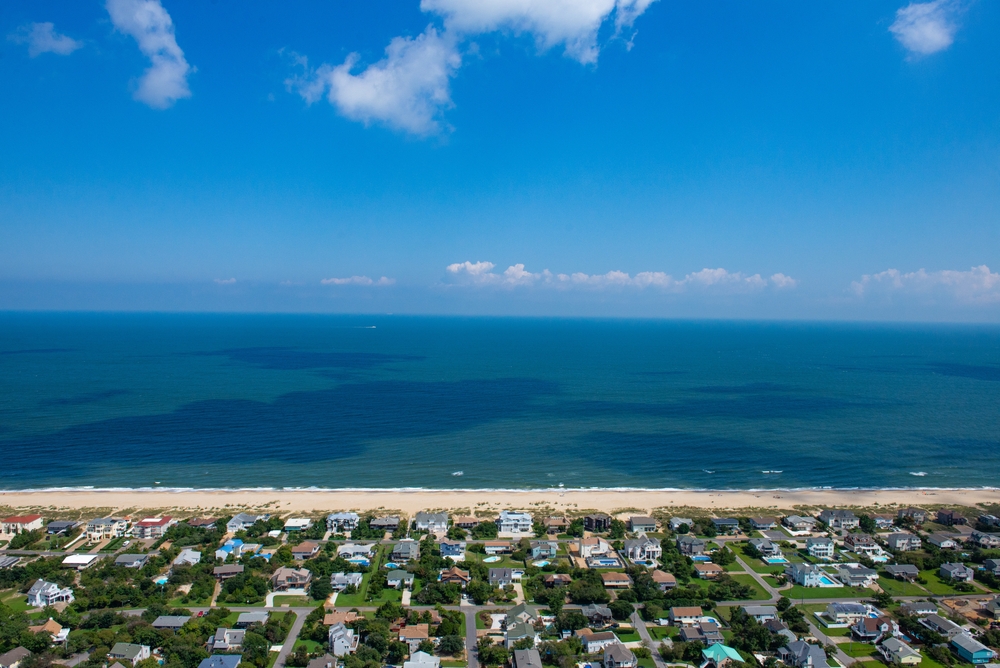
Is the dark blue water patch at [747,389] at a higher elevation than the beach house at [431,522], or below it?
higher

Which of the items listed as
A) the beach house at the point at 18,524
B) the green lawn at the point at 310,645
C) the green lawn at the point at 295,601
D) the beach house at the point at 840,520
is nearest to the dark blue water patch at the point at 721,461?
the beach house at the point at 840,520

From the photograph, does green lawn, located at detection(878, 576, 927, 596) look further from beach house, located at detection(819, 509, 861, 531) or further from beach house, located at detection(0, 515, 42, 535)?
beach house, located at detection(0, 515, 42, 535)

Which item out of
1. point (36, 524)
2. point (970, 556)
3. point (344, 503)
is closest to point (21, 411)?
point (36, 524)

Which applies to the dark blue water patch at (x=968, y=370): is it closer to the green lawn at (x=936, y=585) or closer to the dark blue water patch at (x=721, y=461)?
the dark blue water patch at (x=721, y=461)

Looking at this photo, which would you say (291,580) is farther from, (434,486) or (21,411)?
(21,411)

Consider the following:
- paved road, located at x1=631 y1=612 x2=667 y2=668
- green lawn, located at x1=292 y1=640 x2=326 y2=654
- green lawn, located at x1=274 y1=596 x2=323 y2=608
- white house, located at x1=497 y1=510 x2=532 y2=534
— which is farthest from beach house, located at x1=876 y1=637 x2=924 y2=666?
green lawn, located at x1=274 y1=596 x2=323 y2=608

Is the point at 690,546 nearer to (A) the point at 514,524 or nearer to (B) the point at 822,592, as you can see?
(B) the point at 822,592
